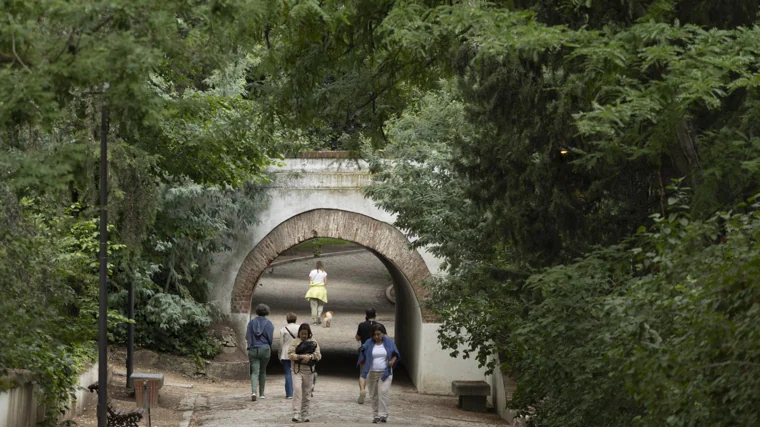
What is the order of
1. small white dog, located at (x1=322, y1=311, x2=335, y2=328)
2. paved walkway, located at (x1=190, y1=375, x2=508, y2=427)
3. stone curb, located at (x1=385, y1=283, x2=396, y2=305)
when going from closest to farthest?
paved walkway, located at (x1=190, y1=375, x2=508, y2=427) → small white dog, located at (x1=322, y1=311, x2=335, y2=328) → stone curb, located at (x1=385, y1=283, x2=396, y2=305)

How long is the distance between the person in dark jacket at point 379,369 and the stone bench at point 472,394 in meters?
3.26

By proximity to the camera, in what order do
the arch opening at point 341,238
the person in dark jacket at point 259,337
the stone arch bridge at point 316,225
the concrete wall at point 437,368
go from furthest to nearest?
the stone arch bridge at point 316,225, the arch opening at point 341,238, the concrete wall at point 437,368, the person in dark jacket at point 259,337

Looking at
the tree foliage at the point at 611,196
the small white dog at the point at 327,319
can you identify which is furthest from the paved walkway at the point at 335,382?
the tree foliage at the point at 611,196

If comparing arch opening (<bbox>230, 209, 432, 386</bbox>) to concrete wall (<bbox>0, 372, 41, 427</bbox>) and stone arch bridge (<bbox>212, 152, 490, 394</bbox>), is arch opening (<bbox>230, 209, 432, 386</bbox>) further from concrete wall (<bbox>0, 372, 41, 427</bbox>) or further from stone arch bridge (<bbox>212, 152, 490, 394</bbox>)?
concrete wall (<bbox>0, 372, 41, 427</bbox>)

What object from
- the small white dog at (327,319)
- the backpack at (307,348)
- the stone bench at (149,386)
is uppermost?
the small white dog at (327,319)

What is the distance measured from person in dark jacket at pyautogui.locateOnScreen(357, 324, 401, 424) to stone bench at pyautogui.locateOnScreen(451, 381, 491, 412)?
10.7ft

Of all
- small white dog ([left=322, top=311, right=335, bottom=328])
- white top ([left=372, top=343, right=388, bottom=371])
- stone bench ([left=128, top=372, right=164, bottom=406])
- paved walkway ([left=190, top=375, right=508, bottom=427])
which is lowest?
paved walkway ([left=190, top=375, right=508, bottom=427])

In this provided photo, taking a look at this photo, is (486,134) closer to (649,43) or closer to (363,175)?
(649,43)

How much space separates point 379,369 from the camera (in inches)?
612

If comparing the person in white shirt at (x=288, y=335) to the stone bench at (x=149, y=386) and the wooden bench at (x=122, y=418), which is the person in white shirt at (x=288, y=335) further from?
the wooden bench at (x=122, y=418)

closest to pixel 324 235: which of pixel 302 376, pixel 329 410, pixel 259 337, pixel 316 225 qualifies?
pixel 316 225

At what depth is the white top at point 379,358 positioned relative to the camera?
15516 millimetres

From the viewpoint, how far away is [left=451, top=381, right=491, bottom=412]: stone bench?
1866 centimetres

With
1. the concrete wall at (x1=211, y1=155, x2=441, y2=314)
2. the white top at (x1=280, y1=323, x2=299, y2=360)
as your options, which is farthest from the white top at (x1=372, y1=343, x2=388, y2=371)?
the concrete wall at (x1=211, y1=155, x2=441, y2=314)
